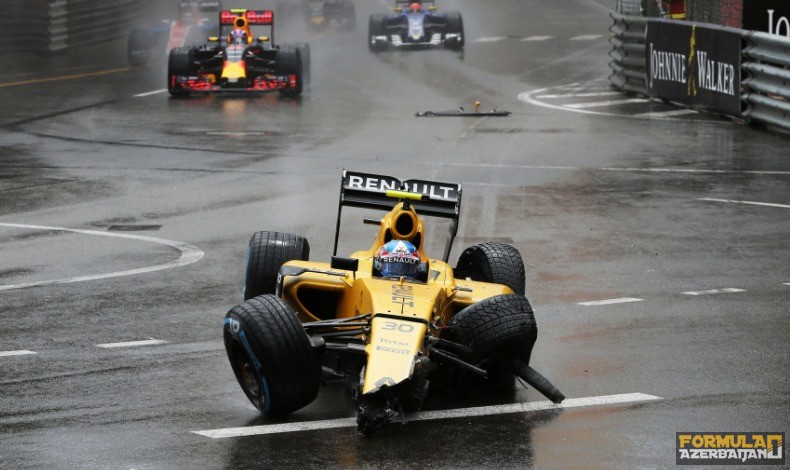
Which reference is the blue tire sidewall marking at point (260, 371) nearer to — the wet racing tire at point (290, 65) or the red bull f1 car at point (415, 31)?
the wet racing tire at point (290, 65)

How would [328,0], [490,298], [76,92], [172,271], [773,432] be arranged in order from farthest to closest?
[328,0] → [76,92] → [172,271] → [490,298] → [773,432]

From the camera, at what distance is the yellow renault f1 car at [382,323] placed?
8562 mm

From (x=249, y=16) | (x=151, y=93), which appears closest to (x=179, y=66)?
(x=151, y=93)

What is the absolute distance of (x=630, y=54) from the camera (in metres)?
30.4

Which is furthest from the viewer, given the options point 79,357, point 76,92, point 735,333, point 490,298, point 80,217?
point 76,92

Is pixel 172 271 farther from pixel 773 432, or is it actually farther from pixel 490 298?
pixel 773 432

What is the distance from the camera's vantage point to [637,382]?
9.59m

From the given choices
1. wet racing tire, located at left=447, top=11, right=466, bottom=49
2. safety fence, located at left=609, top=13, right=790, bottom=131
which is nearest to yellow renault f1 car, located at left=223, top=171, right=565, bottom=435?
safety fence, located at left=609, top=13, right=790, bottom=131

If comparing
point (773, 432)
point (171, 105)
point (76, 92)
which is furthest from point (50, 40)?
point (773, 432)

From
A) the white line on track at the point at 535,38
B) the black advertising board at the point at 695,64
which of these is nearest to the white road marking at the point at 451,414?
the black advertising board at the point at 695,64

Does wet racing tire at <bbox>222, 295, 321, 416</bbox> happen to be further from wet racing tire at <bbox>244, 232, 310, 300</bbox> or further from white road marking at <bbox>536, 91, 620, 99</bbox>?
white road marking at <bbox>536, 91, 620, 99</bbox>

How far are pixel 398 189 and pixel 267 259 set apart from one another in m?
1.23

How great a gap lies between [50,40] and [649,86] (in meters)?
20.4

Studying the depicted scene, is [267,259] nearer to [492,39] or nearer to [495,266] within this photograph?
[495,266]
